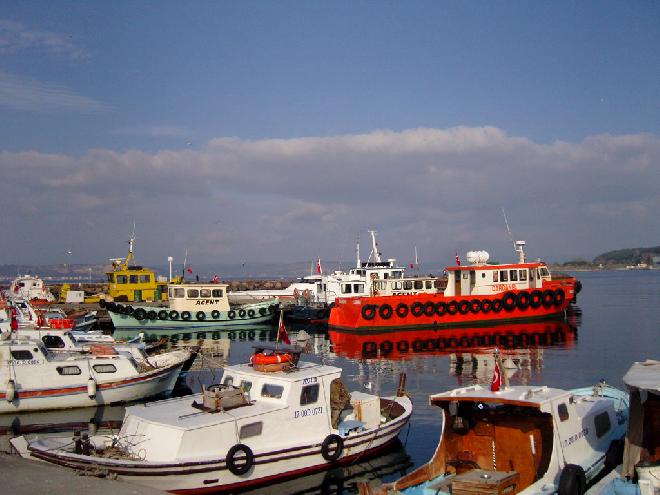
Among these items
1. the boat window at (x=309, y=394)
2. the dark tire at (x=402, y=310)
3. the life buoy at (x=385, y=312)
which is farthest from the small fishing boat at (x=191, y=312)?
the boat window at (x=309, y=394)

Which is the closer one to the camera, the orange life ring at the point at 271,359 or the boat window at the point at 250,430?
the boat window at the point at 250,430

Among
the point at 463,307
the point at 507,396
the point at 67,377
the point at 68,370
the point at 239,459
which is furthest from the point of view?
the point at 463,307

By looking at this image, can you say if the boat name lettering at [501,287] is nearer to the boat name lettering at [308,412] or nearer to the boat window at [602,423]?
the boat window at [602,423]

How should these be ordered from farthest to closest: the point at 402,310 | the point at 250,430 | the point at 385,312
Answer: the point at 402,310, the point at 385,312, the point at 250,430

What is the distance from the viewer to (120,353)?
2227 cm

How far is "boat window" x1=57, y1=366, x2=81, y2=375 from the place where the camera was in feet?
66.7

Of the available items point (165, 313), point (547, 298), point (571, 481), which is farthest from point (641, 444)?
point (165, 313)

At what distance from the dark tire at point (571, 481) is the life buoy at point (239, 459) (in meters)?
5.81

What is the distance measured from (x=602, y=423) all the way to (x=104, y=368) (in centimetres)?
1480

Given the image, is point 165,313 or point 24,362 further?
point 165,313

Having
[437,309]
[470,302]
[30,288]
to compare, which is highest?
[30,288]

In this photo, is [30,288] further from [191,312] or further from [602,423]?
[602,423]

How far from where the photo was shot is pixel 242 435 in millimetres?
13250

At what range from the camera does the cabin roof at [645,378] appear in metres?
10.3
